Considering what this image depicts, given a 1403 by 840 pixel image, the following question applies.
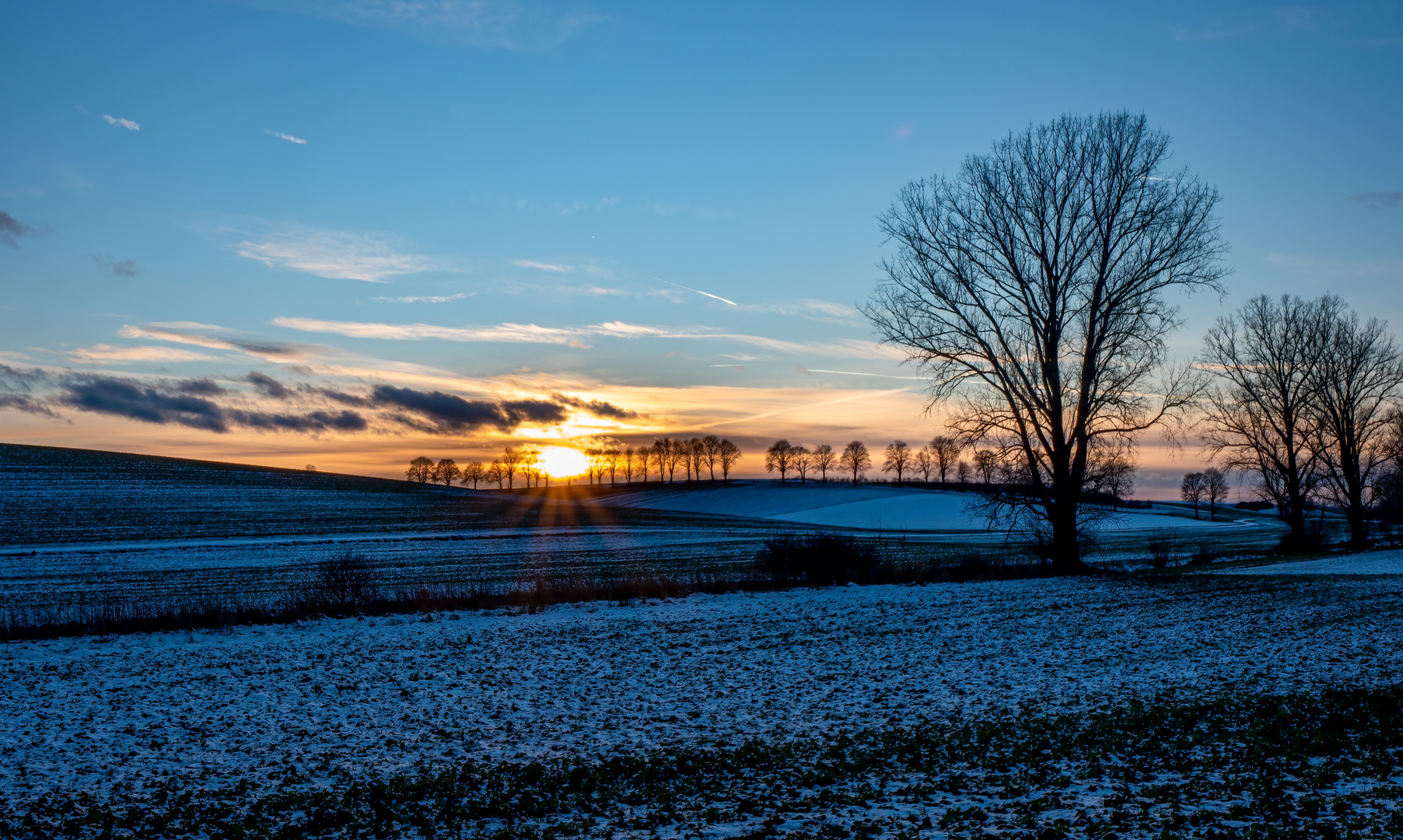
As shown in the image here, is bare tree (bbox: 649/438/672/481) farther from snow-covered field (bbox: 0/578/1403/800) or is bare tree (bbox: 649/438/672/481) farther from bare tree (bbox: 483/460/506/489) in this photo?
snow-covered field (bbox: 0/578/1403/800)

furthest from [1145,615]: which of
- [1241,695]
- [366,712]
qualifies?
[366,712]

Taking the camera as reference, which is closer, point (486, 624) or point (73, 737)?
point (73, 737)

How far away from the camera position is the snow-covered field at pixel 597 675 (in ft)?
31.6

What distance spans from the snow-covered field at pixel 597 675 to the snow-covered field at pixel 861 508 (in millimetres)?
52578

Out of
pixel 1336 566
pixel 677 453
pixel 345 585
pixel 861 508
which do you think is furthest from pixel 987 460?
pixel 677 453

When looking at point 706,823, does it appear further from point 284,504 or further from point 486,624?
point 284,504

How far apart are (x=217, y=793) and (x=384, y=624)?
419 inches

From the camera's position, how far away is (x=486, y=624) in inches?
719

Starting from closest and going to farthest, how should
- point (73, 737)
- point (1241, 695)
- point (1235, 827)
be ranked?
point (1235, 827) < point (73, 737) < point (1241, 695)

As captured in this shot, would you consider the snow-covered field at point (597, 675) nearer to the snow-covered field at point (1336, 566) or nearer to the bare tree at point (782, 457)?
the snow-covered field at point (1336, 566)

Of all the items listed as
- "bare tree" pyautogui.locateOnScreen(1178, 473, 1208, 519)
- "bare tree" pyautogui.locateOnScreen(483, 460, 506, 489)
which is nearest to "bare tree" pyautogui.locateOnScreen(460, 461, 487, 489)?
"bare tree" pyautogui.locateOnScreen(483, 460, 506, 489)

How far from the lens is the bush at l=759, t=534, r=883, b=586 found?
26.2 m

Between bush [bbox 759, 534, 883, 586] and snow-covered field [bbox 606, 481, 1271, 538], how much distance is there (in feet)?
141

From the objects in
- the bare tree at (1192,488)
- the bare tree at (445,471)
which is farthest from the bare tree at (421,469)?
the bare tree at (1192,488)
